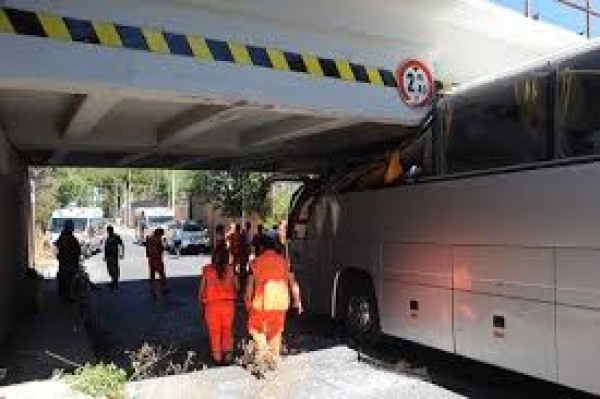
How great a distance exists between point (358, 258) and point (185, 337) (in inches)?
124

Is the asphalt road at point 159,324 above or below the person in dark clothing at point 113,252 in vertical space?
below

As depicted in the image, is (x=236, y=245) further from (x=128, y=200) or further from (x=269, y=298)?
(x=128, y=200)

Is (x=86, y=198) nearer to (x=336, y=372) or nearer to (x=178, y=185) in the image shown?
(x=178, y=185)

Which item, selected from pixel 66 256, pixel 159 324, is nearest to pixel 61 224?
pixel 66 256

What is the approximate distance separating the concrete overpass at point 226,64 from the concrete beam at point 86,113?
27mm

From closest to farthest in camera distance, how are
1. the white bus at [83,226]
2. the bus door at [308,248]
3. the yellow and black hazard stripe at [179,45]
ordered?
the yellow and black hazard stripe at [179,45]
the bus door at [308,248]
the white bus at [83,226]

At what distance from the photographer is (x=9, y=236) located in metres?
12.2

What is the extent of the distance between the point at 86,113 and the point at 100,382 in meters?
3.20

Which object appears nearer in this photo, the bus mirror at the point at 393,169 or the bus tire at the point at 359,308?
the bus mirror at the point at 393,169

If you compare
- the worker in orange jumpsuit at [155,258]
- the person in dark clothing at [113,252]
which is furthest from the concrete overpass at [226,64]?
the person in dark clothing at [113,252]

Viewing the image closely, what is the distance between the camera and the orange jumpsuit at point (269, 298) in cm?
905

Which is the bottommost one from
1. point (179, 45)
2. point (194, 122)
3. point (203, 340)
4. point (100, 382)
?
point (203, 340)

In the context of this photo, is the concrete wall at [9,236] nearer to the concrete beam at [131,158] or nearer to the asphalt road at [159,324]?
the asphalt road at [159,324]

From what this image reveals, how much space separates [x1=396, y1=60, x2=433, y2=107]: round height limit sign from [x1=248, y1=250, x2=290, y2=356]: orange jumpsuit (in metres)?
2.34
